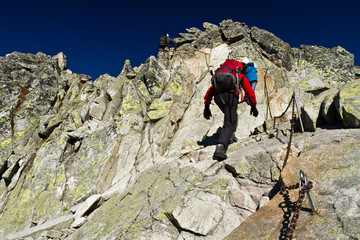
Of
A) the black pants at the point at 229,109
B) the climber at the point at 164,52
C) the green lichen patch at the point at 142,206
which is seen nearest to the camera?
the green lichen patch at the point at 142,206

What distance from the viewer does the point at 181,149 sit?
12.6 meters

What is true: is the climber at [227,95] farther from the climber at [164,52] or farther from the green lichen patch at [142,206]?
the climber at [164,52]

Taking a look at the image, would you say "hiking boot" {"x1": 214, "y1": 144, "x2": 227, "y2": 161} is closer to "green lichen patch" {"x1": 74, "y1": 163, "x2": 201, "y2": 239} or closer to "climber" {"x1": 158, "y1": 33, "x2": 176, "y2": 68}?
"green lichen patch" {"x1": 74, "y1": 163, "x2": 201, "y2": 239}

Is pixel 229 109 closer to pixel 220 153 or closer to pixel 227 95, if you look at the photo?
pixel 227 95

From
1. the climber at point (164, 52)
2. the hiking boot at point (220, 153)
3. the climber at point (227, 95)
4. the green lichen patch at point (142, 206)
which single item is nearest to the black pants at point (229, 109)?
the climber at point (227, 95)

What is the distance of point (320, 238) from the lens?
395cm

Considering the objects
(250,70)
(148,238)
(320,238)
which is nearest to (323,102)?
(250,70)

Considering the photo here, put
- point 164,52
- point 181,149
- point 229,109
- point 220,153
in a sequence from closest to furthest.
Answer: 1. point 220,153
2. point 229,109
3. point 181,149
4. point 164,52

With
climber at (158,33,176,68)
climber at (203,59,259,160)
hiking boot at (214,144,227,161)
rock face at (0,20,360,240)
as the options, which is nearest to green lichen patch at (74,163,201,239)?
rock face at (0,20,360,240)

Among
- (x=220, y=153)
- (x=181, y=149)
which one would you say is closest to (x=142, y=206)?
(x=220, y=153)

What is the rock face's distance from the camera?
6.21 metres

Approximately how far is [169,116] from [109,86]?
418 inches

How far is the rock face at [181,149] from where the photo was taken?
20.4ft

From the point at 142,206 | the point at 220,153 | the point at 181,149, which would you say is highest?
the point at 181,149
